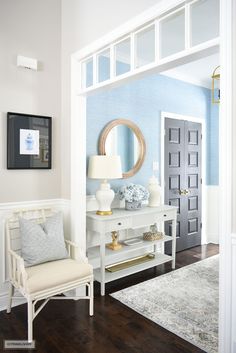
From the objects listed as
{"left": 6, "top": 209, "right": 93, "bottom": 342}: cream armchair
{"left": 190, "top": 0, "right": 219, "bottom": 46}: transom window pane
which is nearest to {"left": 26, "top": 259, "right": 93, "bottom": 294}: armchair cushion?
{"left": 6, "top": 209, "right": 93, "bottom": 342}: cream armchair

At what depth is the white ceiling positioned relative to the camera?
156 inches

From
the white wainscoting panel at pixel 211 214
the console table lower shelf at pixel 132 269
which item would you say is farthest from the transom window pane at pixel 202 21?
the white wainscoting panel at pixel 211 214

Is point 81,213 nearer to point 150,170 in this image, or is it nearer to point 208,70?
point 150,170

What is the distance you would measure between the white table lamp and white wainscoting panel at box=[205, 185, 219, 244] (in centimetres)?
249

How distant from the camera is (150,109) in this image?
159 inches

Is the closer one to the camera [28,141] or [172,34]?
[172,34]

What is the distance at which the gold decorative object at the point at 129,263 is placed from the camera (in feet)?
10.7

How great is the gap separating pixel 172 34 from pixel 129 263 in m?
2.60

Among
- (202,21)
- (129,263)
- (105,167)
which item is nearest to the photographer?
(202,21)

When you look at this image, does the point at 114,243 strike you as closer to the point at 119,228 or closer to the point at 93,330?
the point at 119,228

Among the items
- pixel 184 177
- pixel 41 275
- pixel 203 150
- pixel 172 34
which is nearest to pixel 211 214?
pixel 184 177

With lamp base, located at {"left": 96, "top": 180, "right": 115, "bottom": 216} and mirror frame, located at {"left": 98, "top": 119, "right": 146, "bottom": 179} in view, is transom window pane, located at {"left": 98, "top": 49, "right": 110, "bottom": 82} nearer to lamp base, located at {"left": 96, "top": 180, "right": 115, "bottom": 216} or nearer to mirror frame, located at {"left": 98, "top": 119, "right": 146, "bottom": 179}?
mirror frame, located at {"left": 98, "top": 119, "right": 146, "bottom": 179}

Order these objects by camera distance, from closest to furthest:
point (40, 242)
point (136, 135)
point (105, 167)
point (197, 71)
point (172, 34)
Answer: point (172, 34) → point (40, 242) → point (105, 167) → point (136, 135) → point (197, 71)

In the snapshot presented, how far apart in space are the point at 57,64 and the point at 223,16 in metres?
1.86
